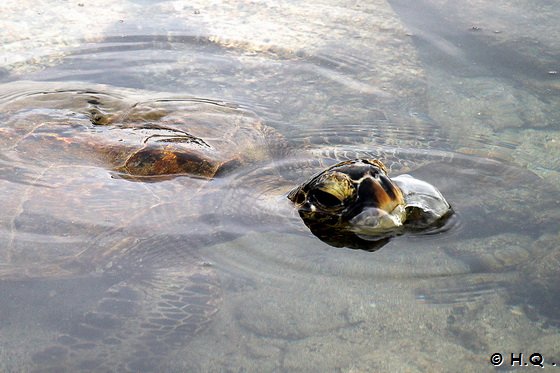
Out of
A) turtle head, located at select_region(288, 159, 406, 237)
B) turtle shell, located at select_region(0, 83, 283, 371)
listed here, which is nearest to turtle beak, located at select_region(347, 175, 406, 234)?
turtle head, located at select_region(288, 159, 406, 237)

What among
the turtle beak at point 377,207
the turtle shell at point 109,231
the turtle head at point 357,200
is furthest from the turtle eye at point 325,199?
the turtle shell at point 109,231

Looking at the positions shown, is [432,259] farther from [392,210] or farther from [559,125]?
[559,125]

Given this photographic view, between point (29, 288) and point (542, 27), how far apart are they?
646 centimetres

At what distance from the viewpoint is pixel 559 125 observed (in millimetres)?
5871

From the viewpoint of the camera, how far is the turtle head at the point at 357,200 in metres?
3.88

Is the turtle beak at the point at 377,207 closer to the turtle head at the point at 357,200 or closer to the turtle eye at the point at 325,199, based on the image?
the turtle head at the point at 357,200

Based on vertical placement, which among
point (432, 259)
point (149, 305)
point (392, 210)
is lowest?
point (149, 305)

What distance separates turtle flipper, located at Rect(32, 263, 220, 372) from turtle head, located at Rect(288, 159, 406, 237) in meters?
0.84

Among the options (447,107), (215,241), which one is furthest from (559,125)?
(215,241)

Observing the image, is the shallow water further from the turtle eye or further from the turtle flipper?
the turtle eye

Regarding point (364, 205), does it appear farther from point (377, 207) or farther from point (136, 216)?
point (136, 216)

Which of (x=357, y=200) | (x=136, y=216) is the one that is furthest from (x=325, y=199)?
(x=136, y=216)

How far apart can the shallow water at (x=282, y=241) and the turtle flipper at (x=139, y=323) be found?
12mm

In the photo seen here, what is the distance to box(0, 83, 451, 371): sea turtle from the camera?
378 centimetres
